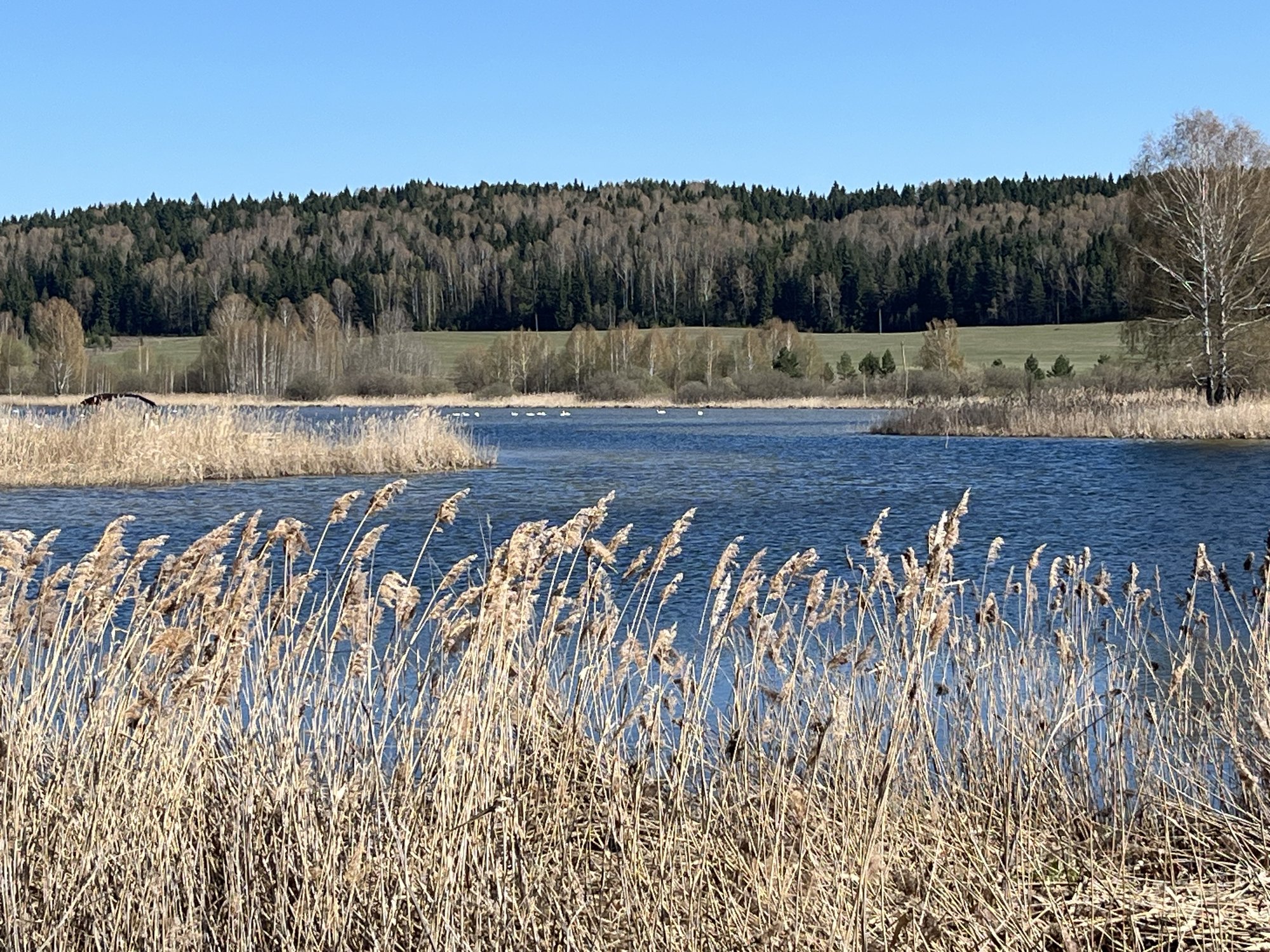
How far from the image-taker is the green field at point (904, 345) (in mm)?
97938

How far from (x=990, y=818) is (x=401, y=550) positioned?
10.7 metres

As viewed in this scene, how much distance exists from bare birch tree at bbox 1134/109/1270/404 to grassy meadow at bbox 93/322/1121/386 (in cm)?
5016

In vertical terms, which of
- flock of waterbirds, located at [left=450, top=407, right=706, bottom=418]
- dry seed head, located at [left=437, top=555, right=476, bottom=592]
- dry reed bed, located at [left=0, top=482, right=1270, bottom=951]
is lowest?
dry reed bed, located at [left=0, top=482, right=1270, bottom=951]

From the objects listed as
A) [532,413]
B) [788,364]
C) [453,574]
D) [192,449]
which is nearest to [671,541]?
[453,574]

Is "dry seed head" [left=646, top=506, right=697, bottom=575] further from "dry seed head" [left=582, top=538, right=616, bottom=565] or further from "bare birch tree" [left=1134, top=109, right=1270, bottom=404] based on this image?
"bare birch tree" [left=1134, top=109, right=1270, bottom=404]

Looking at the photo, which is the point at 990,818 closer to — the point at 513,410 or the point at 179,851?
the point at 179,851

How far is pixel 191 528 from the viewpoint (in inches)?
666

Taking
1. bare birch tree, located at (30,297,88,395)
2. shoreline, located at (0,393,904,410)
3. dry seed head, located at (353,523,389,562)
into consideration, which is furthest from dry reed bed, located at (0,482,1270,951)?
bare birch tree, located at (30,297,88,395)

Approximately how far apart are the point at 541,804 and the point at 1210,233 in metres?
35.5

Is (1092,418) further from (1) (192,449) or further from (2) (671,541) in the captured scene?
(2) (671,541)

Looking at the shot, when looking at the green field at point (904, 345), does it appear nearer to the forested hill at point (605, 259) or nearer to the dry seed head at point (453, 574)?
the forested hill at point (605, 259)

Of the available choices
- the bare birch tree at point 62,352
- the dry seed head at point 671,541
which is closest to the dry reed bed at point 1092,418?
the dry seed head at point 671,541

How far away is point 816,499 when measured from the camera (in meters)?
20.6

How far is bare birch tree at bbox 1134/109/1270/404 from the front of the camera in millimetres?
35281
